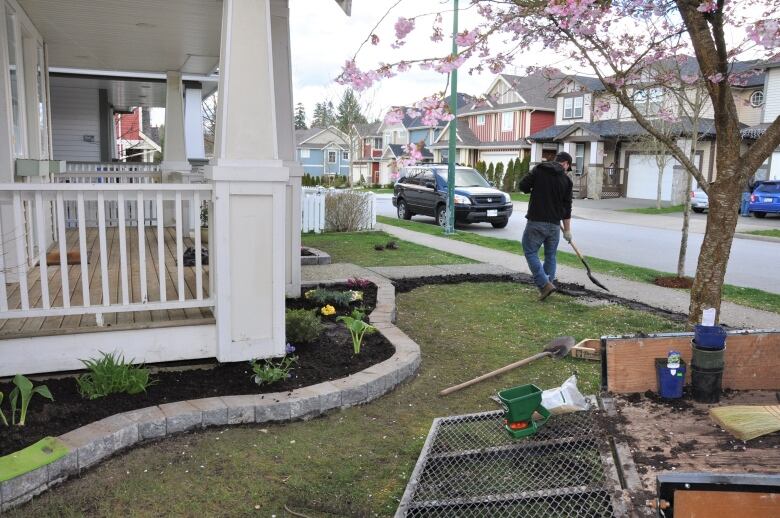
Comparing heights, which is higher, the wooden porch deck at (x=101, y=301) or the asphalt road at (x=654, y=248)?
the wooden porch deck at (x=101, y=301)

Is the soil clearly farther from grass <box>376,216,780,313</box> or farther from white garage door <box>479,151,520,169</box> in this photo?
white garage door <box>479,151,520,169</box>

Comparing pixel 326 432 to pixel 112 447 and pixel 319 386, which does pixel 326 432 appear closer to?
pixel 319 386

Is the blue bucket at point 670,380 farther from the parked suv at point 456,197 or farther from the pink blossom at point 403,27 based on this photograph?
the parked suv at point 456,197

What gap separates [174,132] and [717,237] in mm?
7899

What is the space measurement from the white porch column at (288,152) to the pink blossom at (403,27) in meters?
1.64

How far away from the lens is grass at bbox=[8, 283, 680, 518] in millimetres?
3008

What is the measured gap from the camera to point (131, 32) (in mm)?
7137

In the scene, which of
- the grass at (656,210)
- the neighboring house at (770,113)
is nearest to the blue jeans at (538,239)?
the grass at (656,210)

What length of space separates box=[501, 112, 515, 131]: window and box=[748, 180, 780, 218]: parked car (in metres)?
22.8

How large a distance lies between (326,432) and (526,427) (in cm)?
118

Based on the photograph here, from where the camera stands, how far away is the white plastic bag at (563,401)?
360 cm

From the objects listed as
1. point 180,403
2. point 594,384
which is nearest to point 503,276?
point 594,384

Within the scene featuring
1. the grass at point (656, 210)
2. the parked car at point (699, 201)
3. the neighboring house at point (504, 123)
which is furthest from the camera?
the neighboring house at point (504, 123)

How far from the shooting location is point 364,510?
9.84 feet
